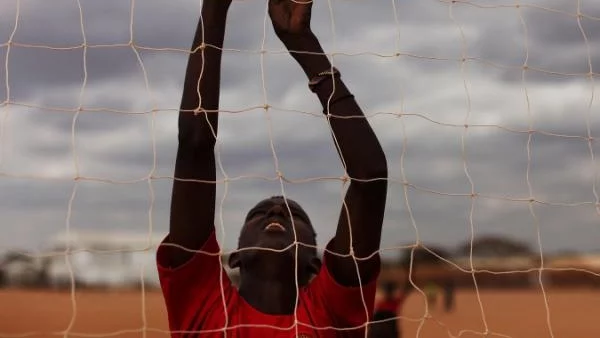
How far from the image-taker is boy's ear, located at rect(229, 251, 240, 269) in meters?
Result: 1.44

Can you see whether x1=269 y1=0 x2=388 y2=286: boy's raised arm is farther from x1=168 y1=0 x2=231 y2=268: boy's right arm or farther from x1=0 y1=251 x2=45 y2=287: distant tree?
x1=0 y1=251 x2=45 y2=287: distant tree

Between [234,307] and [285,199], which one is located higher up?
[285,199]

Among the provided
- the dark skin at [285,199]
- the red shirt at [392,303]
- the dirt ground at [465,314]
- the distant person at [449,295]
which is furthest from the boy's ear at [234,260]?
the distant person at [449,295]

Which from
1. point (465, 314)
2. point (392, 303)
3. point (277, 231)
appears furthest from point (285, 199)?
point (465, 314)

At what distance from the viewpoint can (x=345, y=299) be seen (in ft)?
4.30

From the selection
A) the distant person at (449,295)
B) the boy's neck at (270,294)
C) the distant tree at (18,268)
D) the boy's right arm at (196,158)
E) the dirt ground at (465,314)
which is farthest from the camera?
the distant person at (449,295)

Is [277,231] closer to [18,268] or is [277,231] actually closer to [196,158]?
[196,158]

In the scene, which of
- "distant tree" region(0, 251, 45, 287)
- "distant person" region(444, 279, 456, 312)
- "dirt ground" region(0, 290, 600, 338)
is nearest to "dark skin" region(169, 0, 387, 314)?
"distant tree" region(0, 251, 45, 287)

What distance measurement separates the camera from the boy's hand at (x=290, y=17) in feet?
4.59

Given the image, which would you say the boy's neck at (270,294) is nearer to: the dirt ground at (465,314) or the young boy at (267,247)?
the young boy at (267,247)

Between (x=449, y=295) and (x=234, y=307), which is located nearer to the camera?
(x=234, y=307)

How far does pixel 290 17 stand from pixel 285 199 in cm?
33

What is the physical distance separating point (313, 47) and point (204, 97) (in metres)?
0.24

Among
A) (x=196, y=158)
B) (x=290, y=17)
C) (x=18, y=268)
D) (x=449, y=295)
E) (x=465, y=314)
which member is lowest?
(x=465, y=314)
